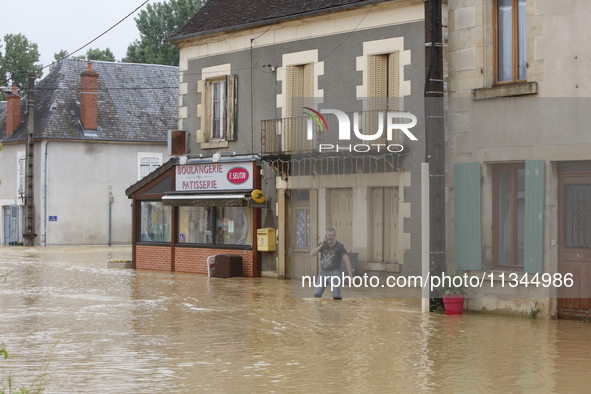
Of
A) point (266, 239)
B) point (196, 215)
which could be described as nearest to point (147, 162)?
point (196, 215)

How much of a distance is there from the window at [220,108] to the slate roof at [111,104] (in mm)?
17294

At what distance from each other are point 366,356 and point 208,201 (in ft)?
42.9

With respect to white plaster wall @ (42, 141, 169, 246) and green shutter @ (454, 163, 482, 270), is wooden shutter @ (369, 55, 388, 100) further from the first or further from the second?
white plaster wall @ (42, 141, 169, 246)

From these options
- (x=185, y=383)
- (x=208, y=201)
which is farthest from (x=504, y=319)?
(x=208, y=201)

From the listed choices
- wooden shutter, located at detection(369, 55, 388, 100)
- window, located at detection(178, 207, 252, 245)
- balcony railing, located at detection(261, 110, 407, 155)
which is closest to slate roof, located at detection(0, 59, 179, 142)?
window, located at detection(178, 207, 252, 245)

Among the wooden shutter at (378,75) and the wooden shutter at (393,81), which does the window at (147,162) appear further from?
the wooden shutter at (393,81)

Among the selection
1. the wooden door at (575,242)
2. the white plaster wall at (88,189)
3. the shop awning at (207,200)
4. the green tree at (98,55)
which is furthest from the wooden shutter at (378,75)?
the green tree at (98,55)

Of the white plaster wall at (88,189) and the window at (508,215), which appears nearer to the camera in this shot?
the window at (508,215)

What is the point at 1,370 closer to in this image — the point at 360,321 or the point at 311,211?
the point at 360,321

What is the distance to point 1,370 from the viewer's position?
10.0 meters

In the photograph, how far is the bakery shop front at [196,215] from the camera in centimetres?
2312

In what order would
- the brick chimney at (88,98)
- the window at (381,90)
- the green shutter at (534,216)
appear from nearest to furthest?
the green shutter at (534,216), the window at (381,90), the brick chimney at (88,98)

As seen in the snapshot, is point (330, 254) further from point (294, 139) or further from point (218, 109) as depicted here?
point (218, 109)

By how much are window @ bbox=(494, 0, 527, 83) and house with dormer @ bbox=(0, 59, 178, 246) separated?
28043mm
